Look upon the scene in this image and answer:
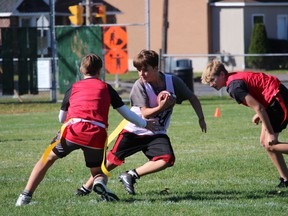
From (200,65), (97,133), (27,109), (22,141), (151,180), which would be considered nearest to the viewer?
(97,133)

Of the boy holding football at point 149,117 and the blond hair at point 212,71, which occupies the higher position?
the blond hair at point 212,71

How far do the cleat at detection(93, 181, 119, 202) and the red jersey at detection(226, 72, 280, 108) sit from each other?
5.30 ft

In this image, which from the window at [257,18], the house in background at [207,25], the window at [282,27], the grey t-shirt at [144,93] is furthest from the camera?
the window at [282,27]

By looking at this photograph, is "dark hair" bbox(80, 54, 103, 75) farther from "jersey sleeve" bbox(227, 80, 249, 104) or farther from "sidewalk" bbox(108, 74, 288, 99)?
"sidewalk" bbox(108, 74, 288, 99)

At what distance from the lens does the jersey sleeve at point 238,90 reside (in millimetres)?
8141

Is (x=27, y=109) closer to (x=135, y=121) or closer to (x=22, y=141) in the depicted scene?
(x=22, y=141)

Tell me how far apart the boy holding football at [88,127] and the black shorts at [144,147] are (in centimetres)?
53

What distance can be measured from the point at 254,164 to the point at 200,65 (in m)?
31.5

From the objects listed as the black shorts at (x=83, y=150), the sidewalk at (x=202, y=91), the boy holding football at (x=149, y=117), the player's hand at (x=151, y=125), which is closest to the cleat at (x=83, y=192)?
the boy holding football at (x=149, y=117)

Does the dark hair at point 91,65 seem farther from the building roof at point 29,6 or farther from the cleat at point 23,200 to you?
the building roof at point 29,6

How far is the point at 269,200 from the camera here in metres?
7.94

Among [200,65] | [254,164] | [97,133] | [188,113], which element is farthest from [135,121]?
[200,65]

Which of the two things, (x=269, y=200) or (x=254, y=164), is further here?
(x=254, y=164)

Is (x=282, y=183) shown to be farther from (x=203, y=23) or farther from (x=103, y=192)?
(x=203, y=23)
